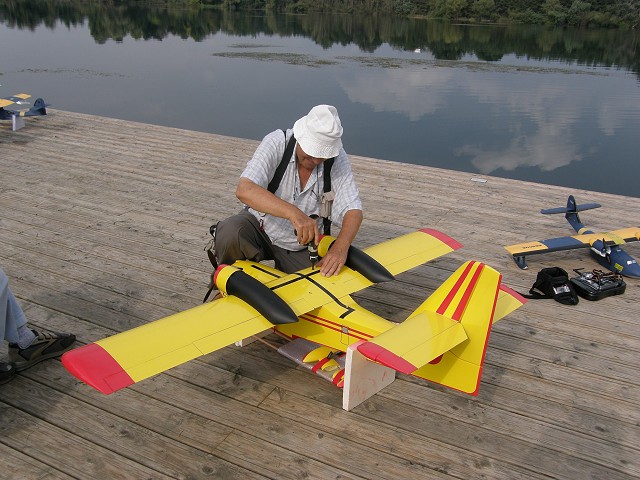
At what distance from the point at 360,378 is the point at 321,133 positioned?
58.9 inches

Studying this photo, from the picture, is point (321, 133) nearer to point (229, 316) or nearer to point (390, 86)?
point (229, 316)

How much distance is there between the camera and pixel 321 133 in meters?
3.35

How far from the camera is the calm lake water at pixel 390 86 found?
18.0m

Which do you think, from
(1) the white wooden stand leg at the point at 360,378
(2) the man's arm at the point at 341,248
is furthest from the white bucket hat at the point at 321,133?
(1) the white wooden stand leg at the point at 360,378

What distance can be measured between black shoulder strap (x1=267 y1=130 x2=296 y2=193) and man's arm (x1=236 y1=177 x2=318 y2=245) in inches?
6.4

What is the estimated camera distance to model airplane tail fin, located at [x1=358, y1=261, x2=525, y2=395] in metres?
2.68

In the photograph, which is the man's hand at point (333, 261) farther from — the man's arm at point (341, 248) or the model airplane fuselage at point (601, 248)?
the model airplane fuselage at point (601, 248)

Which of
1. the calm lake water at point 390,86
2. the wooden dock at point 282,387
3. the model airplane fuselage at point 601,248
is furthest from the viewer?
the calm lake water at point 390,86

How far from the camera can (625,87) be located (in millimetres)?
24703

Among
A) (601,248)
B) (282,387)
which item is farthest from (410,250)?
(601,248)

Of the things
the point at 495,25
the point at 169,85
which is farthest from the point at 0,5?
the point at 495,25

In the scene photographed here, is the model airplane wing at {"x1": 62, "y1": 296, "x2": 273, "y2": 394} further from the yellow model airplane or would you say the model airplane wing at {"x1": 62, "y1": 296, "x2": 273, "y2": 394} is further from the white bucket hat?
the white bucket hat

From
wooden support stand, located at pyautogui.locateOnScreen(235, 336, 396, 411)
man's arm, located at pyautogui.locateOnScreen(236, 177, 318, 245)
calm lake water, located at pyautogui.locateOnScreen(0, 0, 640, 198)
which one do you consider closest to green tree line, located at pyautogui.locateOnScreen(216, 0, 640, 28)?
calm lake water, located at pyautogui.locateOnScreen(0, 0, 640, 198)

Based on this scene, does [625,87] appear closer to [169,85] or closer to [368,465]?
[169,85]
